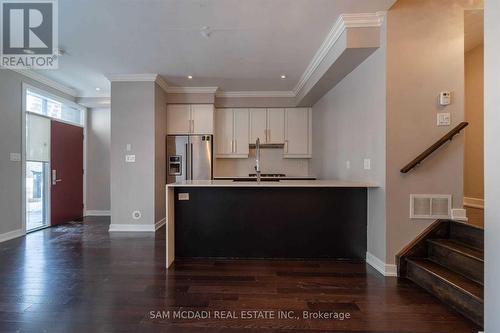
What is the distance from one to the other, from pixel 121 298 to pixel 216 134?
13.2 feet

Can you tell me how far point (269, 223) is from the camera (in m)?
3.33

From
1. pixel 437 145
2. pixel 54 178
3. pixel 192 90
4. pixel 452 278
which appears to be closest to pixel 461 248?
pixel 452 278

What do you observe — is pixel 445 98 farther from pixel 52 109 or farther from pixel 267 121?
pixel 52 109

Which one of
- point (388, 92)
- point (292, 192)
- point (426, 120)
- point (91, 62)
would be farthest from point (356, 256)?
point (91, 62)

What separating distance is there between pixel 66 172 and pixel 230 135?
141 inches

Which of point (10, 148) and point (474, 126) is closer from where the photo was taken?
point (474, 126)

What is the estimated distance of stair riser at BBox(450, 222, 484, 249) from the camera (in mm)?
2447

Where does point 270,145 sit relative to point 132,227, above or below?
above

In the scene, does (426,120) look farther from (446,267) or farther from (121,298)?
(121,298)

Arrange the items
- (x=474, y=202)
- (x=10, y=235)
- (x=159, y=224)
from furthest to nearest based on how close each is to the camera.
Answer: (x=159, y=224) < (x=10, y=235) < (x=474, y=202)

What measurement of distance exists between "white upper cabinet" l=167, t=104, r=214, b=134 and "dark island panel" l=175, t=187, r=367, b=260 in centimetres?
237

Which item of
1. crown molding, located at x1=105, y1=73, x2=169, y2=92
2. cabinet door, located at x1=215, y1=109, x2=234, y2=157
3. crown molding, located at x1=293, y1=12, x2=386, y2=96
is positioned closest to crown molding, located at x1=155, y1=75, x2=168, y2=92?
crown molding, located at x1=105, y1=73, x2=169, y2=92

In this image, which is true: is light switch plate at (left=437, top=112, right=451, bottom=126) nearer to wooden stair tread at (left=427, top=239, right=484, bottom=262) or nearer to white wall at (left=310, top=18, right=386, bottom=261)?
white wall at (left=310, top=18, right=386, bottom=261)

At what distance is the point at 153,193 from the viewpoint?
474 centimetres
